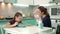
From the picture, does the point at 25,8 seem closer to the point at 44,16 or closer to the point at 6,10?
the point at 6,10

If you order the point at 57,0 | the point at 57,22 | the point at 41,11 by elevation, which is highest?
the point at 57,0

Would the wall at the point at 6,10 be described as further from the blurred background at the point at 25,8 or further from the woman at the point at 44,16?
the woman at the point at 44,16

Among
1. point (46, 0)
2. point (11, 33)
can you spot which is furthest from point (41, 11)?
point (46, 0)

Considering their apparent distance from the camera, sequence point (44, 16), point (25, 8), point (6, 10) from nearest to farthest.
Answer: point (44, 16) < point (6, 10) < point (25, 8)

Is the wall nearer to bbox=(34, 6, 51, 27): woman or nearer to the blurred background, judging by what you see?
the blurred background

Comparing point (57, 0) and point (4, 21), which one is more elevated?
point (57, 0)

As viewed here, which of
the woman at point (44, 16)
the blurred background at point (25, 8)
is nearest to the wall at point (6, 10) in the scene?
the blurred background at point (25, 8)

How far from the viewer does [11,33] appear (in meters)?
1.86

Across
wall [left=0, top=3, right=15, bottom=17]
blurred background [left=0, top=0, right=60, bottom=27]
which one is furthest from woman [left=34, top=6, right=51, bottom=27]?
wall [left=0, top=3, right=15, bottom=17]

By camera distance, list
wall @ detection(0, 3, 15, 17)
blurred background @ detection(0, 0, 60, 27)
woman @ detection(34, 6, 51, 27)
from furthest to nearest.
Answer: wall @ detection(0, 3, 15, 17) < blurred background @ detection(0, 0, 60, 27) < woman @ detection(34, 6, 51, 27)

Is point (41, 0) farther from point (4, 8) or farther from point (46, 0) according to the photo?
point (4, 8)

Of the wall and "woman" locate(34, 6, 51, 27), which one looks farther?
the wall

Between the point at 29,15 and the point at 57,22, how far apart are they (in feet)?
6.37

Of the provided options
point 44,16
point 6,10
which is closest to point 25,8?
point 6,10
